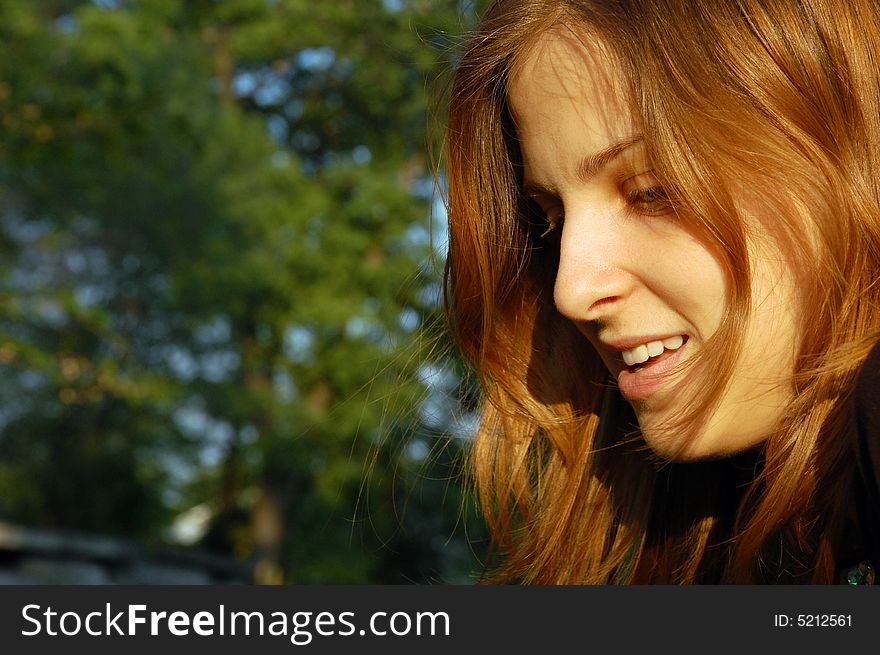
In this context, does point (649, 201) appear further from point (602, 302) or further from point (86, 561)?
point (86, 561)

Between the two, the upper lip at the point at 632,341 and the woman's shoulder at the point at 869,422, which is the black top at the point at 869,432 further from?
the upper lip at the point at 632,341

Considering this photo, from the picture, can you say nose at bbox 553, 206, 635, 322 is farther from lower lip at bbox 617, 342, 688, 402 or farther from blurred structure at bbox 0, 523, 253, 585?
blurred structure at bbox 0, 523, 253, 585

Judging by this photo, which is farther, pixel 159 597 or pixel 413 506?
pixel 413 506

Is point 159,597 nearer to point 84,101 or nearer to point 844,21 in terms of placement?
point 844,21

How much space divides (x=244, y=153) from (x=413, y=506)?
507 cm

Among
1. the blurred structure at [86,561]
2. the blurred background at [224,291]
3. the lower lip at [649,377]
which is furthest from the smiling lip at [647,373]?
the blurred background at [224,291]

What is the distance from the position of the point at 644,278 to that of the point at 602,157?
154 millimetres

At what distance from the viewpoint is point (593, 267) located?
4.59 feet

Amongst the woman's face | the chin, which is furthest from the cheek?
the chin

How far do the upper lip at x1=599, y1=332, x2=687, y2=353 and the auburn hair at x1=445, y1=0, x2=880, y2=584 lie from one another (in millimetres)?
61

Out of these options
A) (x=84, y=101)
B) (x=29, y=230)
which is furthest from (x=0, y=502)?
(x=84, y=101)

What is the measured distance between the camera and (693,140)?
133 centimetres

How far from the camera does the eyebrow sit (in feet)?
4.50

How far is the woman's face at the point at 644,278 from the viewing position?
133cm
